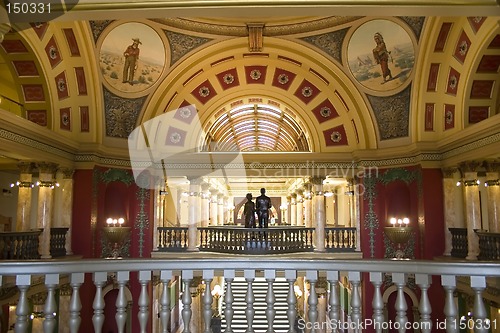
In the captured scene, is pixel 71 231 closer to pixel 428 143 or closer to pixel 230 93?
pixel 230 93

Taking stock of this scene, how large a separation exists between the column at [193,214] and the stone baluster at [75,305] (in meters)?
12.2

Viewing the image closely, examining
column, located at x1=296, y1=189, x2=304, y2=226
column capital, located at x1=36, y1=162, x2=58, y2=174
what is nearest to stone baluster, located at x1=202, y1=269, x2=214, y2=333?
column capital, located at x1=36, y1=162, x2=58, y2=174

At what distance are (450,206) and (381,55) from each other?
5314 millimetres

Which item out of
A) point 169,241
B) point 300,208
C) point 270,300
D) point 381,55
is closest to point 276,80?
point 381,55

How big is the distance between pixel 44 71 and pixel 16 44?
1138 mm

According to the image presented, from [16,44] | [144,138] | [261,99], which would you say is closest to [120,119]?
[144,138]

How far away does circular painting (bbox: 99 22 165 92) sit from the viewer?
13375mm

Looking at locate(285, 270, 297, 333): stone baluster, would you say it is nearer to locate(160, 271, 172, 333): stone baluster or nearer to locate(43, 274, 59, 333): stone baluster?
locate(160, 271, 172, 333): stone baluster

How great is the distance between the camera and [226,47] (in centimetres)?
1508

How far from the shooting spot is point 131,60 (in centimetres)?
1407

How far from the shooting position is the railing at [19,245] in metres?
9.73

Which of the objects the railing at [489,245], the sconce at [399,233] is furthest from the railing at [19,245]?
the railing at [489,245]

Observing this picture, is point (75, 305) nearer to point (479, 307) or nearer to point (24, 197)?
point (479, 307)

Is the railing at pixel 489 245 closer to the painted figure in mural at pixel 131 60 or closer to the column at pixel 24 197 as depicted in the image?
the painted figure in mural at pixel 131 60
